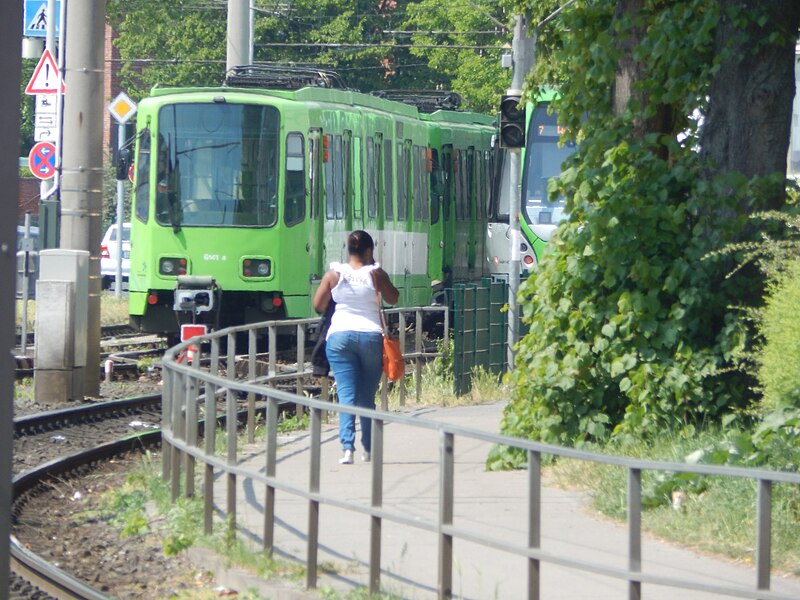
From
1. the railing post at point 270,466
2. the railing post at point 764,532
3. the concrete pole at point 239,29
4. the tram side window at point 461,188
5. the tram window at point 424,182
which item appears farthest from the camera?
the tram side window at point 461,188

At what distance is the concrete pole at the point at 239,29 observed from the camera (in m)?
26.0

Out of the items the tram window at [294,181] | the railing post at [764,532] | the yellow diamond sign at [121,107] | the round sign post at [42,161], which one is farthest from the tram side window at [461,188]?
the railing post at [764,532]

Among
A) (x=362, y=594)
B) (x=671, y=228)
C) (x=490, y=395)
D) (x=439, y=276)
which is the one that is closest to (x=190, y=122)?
(x=490, y=395)

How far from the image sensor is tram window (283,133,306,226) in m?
19.0

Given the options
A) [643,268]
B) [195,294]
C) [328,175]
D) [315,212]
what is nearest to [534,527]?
[643,268]

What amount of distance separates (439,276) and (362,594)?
67.0 ft

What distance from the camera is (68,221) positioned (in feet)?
50.8

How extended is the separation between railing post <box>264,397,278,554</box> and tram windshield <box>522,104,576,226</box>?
15971mm

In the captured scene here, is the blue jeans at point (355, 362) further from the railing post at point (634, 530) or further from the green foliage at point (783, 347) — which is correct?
the railing post at point (634, 530)

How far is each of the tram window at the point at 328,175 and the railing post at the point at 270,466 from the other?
1254 cm

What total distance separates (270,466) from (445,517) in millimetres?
1348

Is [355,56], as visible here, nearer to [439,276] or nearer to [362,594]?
[439,276]

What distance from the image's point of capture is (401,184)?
24.0 metres

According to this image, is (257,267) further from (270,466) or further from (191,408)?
(270,466)
